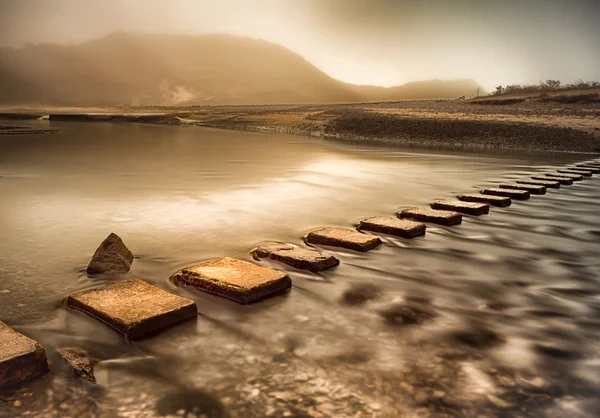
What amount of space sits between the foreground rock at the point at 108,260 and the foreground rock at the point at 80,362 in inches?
42.0

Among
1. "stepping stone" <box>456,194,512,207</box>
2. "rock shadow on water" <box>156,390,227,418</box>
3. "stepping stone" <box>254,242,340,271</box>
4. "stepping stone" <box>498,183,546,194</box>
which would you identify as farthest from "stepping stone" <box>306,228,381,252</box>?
"stepping stone" <box>498,183,546,194</box>

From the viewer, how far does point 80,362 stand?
1.96 metres

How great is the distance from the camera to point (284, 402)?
5.78 ft

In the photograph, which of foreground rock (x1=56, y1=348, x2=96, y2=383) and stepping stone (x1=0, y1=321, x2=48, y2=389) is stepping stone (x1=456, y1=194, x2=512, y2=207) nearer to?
foreground rock (x1=56, y1=348, x2=96, y2=383)

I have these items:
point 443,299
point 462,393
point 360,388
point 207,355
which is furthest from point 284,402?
point 443,299

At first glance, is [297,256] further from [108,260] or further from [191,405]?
[191,405]

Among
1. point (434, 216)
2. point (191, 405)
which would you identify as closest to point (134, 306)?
point (191, 405)

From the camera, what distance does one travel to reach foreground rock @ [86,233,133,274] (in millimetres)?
3113

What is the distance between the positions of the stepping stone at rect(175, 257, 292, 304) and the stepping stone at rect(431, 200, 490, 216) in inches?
129

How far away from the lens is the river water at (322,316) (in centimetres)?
180

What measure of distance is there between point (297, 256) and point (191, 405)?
173 cm

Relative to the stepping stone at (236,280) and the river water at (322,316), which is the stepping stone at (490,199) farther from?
the stepping stone at (236,280)

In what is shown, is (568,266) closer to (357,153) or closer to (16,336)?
(16,336)

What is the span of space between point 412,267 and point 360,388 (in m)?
1.70
